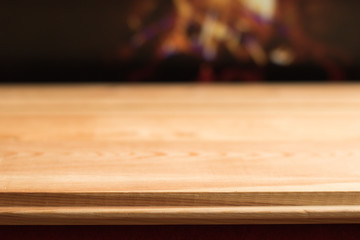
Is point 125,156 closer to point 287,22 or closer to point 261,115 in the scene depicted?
point 261,115

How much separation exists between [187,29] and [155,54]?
0.50ft

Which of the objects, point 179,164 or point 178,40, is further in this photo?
point 178,40

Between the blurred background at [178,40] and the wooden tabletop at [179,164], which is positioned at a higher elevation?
the blurred background at [178,40]

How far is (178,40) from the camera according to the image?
1.39 meters

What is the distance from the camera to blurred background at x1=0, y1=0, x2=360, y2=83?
1370 millimetres

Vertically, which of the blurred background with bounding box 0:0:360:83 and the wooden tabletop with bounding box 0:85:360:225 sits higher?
the blurred background with bounding box 0:0:360:83

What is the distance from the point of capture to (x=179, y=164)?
61cm

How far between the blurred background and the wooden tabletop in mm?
430

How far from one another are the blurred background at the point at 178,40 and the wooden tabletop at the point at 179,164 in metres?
0.43

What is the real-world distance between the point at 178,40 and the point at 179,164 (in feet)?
2.83

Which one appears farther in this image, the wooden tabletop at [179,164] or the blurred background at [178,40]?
the blurred background at [178,40]

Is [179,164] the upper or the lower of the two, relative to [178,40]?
lower

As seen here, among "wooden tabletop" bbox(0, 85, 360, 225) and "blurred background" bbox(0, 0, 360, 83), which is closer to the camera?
"wooden tabletop" bbox(0, 85, 360, 225)

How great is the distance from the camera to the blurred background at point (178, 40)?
137cm
